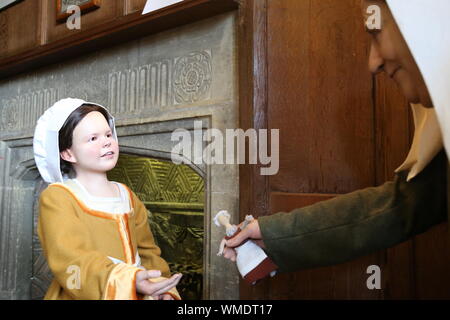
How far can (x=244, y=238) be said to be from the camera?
43.9 inches

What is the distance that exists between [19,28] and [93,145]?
1758mm

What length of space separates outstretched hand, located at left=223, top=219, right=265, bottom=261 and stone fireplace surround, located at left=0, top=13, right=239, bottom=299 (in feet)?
1.29

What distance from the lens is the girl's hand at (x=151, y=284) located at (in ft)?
2.96

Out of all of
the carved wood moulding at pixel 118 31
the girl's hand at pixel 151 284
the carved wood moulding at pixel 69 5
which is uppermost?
the carved wood moulding at pixel 69 5

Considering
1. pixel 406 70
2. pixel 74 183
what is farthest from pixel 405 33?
pixel 74 183

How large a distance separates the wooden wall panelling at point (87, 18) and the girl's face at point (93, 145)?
950mm

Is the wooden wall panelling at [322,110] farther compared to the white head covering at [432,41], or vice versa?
the wooden wall panelling at [322,110]
